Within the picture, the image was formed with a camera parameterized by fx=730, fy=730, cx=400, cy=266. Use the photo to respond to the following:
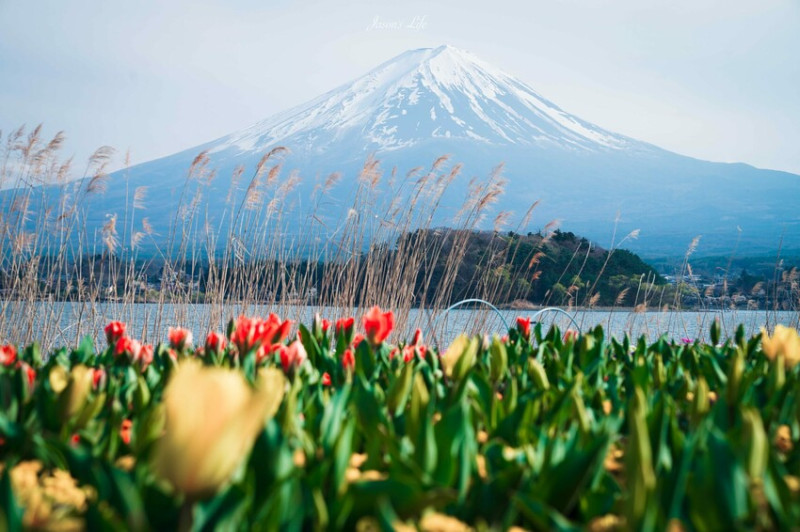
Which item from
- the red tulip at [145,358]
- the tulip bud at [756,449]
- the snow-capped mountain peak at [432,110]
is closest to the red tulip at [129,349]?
the red tulip at [145,358]

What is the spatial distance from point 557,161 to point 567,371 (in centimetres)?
7305

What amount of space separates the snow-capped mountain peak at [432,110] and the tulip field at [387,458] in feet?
137

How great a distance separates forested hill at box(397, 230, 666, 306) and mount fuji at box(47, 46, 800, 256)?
100 feet

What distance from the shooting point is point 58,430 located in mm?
865

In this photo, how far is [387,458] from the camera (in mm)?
719

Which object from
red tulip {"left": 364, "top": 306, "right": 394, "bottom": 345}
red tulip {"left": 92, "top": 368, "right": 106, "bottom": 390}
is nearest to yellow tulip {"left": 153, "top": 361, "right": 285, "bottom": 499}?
red tulip {"left": 92, "top": 368, "right": 106, "bottom": 390}

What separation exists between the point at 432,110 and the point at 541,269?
178 ft

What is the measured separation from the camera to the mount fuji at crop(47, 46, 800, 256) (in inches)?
1880

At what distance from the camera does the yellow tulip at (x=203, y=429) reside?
48 cm

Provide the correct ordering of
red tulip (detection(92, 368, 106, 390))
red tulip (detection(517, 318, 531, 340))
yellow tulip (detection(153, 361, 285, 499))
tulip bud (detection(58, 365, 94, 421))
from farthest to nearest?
red tulip (detection(517, 318, 531, 340)), red tulip (detection(92, 368, 106, 390)), tulip bud (detection(58, 365, 94, 421)), yellow tulip (detection(153, 361, 285, 499))

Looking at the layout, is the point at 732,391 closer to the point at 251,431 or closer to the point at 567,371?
the point at 567,371

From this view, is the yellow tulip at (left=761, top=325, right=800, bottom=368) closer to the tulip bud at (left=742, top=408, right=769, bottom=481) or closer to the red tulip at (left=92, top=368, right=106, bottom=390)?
the tulip bud at (left=742, top=408, right=769, bottom=481)

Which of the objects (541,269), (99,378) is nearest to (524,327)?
(99,378)

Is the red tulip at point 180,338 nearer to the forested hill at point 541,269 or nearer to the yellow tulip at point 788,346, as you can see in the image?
the yellow tulip at point 788,346
